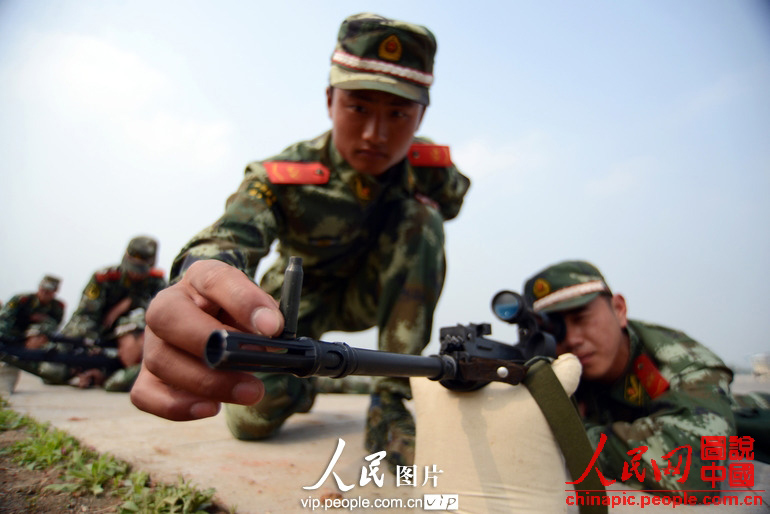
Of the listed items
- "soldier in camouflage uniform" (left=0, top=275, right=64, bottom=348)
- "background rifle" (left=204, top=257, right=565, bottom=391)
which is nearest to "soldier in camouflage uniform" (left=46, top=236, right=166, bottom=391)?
"soldier in camouflage uniform" (left=0, top=275, right=64, bottom=348)

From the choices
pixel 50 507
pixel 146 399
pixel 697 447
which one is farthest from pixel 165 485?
pixel 697 447

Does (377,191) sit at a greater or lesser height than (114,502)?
greater

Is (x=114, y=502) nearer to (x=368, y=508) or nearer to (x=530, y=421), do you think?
(x=368, y=508)

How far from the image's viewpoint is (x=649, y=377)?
7.23ft

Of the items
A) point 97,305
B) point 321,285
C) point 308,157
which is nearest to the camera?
point 308,157

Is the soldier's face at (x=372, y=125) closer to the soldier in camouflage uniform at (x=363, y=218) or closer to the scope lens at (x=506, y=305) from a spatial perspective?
the soldier in camouflage uniform at (x=363, y=218)

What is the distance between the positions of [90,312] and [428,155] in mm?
4852

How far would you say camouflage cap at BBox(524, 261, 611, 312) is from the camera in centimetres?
240

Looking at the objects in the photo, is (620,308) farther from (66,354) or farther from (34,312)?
(34,312)

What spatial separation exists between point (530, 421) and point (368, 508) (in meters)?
0.57

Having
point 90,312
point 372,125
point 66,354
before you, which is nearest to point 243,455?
point 372,125

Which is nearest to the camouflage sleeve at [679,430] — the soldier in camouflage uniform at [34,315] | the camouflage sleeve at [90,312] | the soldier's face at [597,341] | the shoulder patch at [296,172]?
the soldier's face at [597,341]

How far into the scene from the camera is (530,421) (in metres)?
1.33

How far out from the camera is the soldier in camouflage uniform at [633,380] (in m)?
1.74
